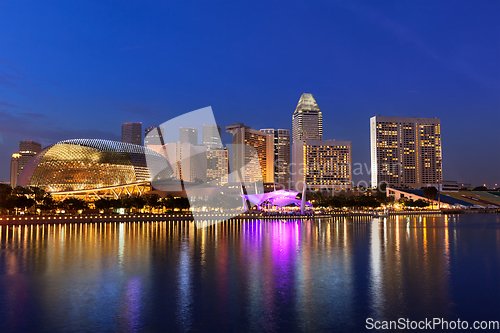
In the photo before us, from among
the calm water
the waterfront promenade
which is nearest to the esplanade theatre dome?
the waterfront promenade

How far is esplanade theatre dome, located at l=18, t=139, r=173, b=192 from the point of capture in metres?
101

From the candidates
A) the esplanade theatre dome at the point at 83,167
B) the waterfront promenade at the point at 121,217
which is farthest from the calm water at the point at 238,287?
the esplanade theatre dome at the point at 83,167

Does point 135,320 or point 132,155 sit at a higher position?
point 132,155

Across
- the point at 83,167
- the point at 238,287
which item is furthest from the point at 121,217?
the point at 238,287

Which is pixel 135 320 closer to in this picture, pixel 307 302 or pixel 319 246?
pixel 307 302

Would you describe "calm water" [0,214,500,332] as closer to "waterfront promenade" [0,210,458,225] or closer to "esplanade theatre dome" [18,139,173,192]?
"waterfront promenade" [0,210,458,225]

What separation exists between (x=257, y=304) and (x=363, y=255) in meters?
15.6

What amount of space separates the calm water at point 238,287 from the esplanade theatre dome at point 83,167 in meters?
72.6

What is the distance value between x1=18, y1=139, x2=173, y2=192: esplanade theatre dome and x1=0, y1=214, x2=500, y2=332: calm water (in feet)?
238

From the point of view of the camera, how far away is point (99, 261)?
26.2 metres

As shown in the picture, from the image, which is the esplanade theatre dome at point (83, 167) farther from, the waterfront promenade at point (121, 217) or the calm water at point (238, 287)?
the calm water at point (238, 287)

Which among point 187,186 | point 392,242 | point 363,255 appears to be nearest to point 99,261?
point 363,255

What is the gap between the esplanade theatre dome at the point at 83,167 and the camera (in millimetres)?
101125

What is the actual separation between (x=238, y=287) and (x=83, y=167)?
94310mm
